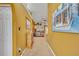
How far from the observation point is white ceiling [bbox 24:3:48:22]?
1771 millimetres

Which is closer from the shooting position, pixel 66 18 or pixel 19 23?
pixel 66 18

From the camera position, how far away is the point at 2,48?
1.85 m

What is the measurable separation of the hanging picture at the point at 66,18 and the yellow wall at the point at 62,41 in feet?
0.20

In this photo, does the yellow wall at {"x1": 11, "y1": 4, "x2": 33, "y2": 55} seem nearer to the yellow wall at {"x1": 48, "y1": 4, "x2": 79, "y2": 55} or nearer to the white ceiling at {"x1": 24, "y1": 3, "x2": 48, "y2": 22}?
the white ceiling at {"x1": 24, "y1": 3, "x2": 48, "y2": 22}

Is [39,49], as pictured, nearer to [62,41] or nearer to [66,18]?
[62,41]

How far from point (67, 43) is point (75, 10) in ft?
1.46

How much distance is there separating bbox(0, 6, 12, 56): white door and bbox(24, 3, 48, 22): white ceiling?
0.29 metres

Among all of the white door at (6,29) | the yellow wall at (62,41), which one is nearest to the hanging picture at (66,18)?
the yellow wall at (62,41)

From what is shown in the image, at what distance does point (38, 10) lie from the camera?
182 cm

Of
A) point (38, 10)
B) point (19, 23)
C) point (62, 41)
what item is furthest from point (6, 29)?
point (62, 41)

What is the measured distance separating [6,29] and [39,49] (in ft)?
1.86

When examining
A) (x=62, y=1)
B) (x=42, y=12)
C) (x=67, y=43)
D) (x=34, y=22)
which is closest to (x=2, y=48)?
(x=34, y=22)

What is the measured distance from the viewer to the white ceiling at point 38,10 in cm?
177

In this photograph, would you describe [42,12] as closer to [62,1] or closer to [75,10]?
[62,1]
